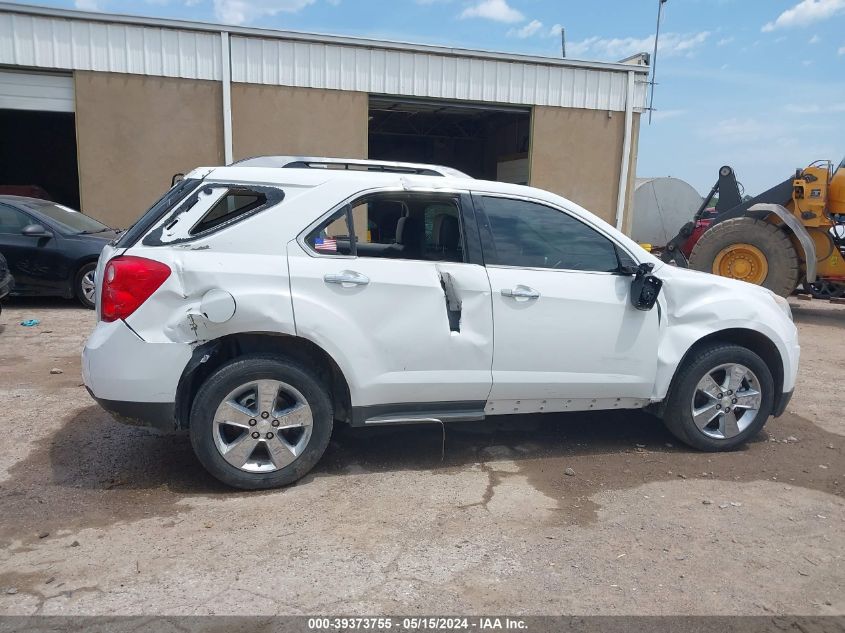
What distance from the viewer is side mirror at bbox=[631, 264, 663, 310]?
14.5ft

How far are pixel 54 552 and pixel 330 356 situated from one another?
5.50 feet

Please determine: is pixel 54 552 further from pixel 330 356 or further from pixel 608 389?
pixel 608 389

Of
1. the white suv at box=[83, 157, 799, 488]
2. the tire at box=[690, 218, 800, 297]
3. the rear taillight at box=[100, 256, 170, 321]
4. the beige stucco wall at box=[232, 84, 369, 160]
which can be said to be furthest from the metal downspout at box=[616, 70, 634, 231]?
the rear taillight at box=[100, 256, 170, 321]

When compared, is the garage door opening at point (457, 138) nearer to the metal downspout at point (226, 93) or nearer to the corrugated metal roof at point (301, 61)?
the corrugated metal roof at point (301, 61)

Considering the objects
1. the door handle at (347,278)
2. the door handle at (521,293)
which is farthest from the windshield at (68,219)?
the door handle at (521,293)

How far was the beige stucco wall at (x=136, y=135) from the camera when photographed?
1232 centimetres

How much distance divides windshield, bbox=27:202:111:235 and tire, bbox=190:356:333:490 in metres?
6.96

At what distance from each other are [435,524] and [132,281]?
2108mm

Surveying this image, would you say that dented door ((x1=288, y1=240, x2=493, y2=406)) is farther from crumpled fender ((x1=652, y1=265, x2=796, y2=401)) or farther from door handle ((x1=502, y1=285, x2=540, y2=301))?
crumpled fender ((x1=652, y1=265, x2=796, y2=401))

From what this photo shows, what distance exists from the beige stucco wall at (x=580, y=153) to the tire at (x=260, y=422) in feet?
39.5

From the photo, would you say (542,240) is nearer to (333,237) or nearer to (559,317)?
(559,317)

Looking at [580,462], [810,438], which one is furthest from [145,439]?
[810,438]

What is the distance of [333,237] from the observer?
4.20 m

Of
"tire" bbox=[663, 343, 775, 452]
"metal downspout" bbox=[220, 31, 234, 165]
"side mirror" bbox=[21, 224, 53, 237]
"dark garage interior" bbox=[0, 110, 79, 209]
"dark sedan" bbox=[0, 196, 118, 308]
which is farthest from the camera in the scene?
"dark garage interior" bbox=[0, 110, 79, 209]
